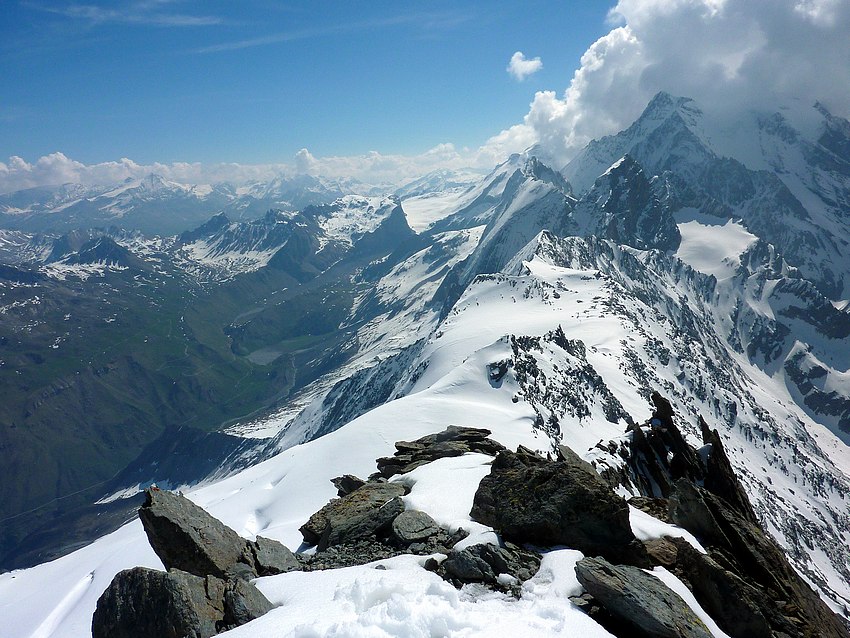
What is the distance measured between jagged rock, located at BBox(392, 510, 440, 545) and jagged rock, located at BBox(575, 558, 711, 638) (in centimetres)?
589

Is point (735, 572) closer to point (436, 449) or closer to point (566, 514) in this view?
point (566, 514)

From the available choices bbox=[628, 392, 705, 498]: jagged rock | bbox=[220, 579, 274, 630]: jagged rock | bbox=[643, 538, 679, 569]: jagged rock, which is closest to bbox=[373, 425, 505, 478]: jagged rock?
bbox=[643, 538, 679, 569]: jagged rock

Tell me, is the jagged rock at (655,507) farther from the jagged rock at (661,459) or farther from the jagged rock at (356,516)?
the jagged rock at (661,459)

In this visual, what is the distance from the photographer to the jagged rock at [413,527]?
16656 mm

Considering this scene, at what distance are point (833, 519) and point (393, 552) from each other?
165495 millimetres

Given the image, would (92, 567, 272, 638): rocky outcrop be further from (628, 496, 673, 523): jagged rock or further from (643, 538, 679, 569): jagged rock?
(628, 496, 673, 523): jagged rock

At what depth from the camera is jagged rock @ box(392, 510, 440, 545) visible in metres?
16.7

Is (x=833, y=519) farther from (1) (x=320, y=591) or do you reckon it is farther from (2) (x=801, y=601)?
(1) (x=320, y=591)

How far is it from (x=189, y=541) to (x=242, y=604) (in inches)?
204

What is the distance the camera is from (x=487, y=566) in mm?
13328

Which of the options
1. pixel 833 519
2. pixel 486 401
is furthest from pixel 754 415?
pixel 486 401

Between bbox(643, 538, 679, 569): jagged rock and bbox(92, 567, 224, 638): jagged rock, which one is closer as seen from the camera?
bbox(92, 567, 224, 638): jagged rock

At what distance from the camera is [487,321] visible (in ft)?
423

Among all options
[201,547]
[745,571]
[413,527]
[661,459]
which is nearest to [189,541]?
[201,547]
